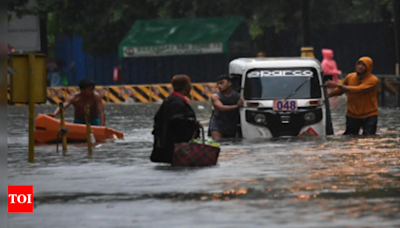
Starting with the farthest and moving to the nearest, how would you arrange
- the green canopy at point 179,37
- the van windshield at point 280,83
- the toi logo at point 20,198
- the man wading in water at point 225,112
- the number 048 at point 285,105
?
the green canopy at point 179,37 < the van windshield at point 280,83 < the number 048 at point 285,105 < the man wading in water at point 225,112 < the toi logo at point 20,198

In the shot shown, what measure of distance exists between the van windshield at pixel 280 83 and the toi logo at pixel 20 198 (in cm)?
855

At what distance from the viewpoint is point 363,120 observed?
792 inches

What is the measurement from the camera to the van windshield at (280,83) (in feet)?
68.0

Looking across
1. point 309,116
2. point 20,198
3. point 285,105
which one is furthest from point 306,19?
point 20,198

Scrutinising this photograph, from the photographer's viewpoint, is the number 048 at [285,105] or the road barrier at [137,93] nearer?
the number 048 at [285,105]

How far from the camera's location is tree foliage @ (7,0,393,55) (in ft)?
144

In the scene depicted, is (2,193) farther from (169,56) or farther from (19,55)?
(169,56)

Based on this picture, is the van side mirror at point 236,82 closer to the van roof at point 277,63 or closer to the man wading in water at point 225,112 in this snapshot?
the van roof at point 277,63

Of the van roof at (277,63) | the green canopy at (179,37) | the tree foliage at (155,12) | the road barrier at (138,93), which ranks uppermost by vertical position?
the tree foliage at (155,12)

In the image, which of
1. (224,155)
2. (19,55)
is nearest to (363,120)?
(224,155)

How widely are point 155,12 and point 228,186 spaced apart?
37.6m

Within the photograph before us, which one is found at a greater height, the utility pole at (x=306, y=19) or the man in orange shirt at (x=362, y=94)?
the utility pole at (x=306, y=19)

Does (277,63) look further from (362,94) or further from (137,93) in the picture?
(137,93)

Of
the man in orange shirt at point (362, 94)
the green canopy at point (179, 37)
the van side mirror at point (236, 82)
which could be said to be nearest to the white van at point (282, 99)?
the van side mirror at point (236, 82)
